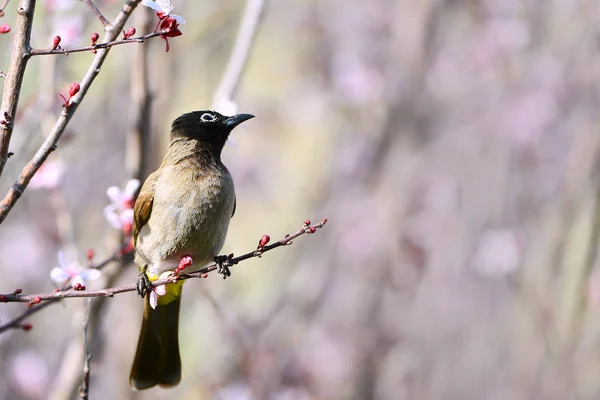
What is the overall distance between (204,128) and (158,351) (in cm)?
107

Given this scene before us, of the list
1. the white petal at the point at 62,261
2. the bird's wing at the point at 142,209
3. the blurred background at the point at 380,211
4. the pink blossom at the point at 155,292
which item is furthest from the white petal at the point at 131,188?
the blurred background at the point at 380,211

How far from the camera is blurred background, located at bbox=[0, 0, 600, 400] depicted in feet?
17.7

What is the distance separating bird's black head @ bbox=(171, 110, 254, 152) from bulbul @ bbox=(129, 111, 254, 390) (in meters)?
0.02

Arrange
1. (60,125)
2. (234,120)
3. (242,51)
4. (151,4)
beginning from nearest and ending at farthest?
(60,125), (151,4), (234,120), (242,51)

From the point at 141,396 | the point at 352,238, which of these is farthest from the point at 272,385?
the point at 352,238

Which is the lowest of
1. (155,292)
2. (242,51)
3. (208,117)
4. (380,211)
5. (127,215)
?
(155,292)

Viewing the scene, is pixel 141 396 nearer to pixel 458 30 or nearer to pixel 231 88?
pixel 231 88

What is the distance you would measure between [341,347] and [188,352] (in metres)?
1.37

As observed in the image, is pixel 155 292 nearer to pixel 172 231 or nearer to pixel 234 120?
pixel 172 231

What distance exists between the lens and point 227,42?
6.31m

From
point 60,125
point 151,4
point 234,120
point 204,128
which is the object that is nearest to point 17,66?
point 60,125

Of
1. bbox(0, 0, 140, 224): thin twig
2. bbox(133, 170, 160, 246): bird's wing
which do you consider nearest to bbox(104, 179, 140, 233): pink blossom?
bbox(133, 170, 160, 246): bird's wing

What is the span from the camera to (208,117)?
3574mm

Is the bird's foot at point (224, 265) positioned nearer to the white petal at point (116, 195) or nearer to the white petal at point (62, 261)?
the white petal at point (116, 195)
